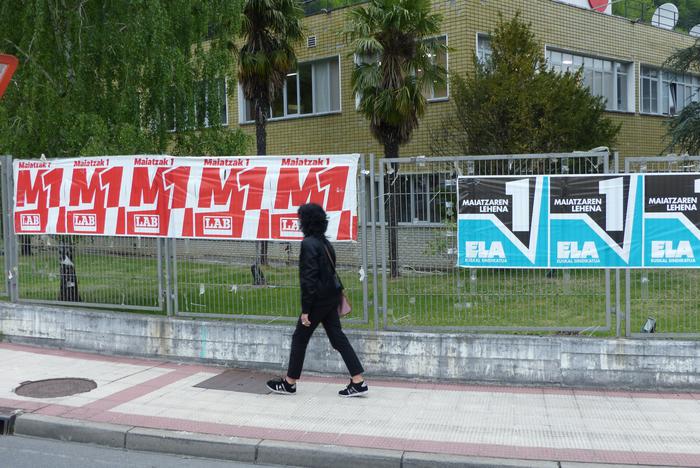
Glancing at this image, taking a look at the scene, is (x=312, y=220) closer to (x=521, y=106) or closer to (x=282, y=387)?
(x=282, y=387)

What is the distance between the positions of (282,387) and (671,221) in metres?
4.42

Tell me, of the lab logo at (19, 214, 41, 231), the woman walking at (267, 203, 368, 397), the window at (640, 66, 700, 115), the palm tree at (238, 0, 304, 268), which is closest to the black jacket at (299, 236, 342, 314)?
the woman walking at (267, 203, 368, 397)

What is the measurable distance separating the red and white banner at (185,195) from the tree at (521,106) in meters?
7.49

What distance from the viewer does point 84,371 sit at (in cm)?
834

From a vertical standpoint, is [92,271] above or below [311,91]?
below

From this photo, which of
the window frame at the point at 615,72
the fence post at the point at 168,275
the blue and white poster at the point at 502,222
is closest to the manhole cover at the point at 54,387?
the fence post at the point at 168,275

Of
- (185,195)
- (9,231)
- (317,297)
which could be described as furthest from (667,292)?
(9,231)

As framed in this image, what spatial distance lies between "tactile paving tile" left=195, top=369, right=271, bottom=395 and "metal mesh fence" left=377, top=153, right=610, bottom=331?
1671mm

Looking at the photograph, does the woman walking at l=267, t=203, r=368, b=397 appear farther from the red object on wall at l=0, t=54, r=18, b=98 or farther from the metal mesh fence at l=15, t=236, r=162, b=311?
the red object on wall at l=0, t=54, r=18, b=98

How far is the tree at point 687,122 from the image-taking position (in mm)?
19141

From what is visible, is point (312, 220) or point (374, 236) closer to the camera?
point (312, 220)

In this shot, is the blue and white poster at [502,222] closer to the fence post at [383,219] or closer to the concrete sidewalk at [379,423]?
the fence post at [383,219]

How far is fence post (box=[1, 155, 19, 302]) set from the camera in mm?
9945

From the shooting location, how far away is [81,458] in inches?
233
